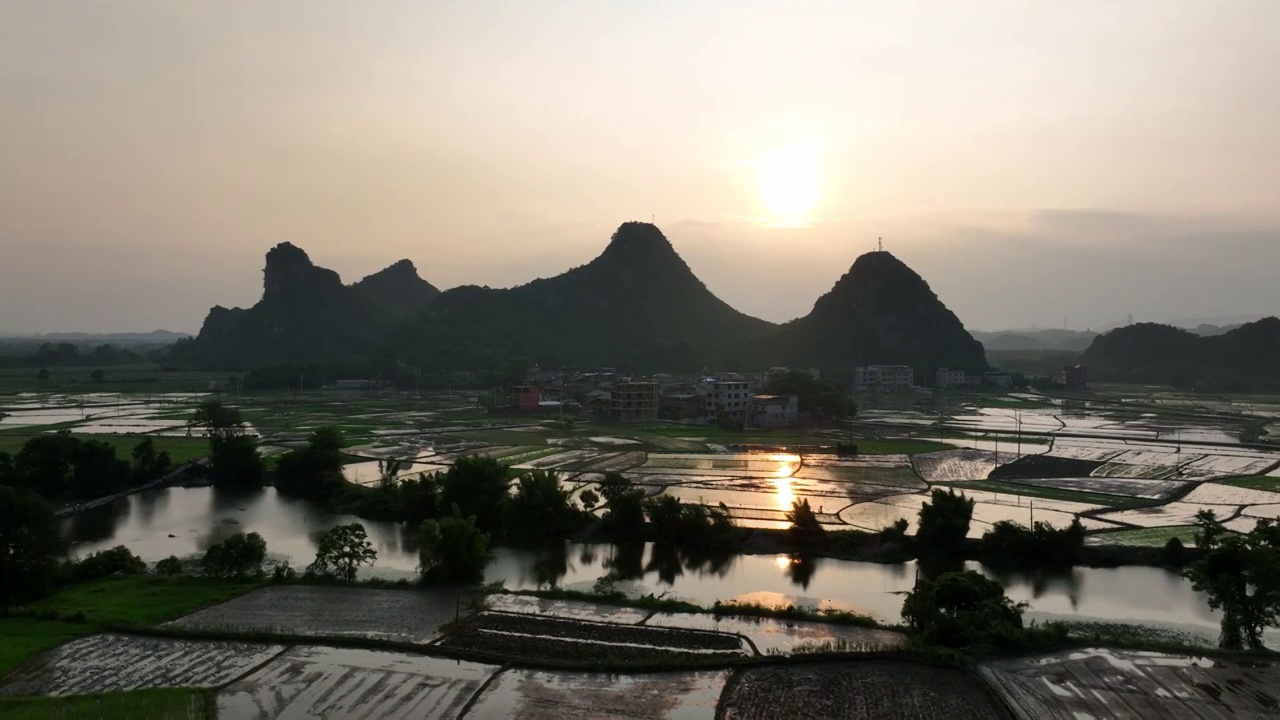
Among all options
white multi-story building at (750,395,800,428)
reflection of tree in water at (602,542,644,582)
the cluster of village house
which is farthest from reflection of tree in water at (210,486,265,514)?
white multi-story building at (750,395,800,428)

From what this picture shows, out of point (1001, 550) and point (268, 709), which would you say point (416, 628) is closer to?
point (268, 709)

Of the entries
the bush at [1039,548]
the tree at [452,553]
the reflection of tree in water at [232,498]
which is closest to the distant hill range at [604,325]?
the reflection of tree in water at [232,498]

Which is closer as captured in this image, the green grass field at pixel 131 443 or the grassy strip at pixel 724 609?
the grassy strip at pixel 724 609

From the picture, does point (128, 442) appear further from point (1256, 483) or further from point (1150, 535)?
point (1256, 483)

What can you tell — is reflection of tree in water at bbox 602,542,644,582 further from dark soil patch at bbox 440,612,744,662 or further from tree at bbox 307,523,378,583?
tree at bbox 307,523,378,583

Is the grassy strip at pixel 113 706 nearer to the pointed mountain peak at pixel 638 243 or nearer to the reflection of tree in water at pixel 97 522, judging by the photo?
the reflection of tree in water at pixel 97 522

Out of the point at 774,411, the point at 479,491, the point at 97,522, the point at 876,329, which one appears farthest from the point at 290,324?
the point at 479,491
